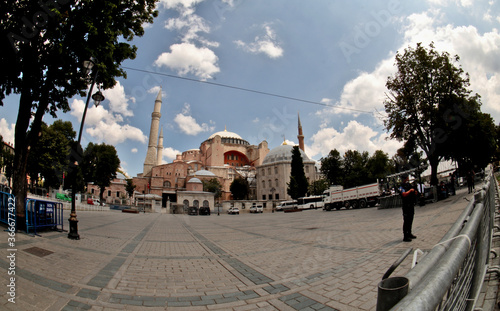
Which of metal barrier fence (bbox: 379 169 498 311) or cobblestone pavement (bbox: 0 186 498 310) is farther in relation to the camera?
cobblestone pavement (bbox: 0 186 498 310)

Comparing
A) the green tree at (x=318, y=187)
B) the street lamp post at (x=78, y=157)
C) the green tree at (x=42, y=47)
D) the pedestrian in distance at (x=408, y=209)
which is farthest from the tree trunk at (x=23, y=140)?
the green tree at (x=318, y=187)

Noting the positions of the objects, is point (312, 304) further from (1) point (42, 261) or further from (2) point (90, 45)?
(2) point (90, 45)

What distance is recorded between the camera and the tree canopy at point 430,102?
1928 cm

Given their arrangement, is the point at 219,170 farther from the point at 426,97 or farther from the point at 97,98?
the point at 97,98

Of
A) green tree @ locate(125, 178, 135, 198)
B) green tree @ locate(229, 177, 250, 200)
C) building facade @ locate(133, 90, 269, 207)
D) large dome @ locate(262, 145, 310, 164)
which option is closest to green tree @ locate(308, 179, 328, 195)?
large dome @ locate(262, 145, 310, 164)

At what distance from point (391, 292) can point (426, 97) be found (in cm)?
2465

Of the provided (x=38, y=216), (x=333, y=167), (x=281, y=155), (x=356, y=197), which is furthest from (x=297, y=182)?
(x=38, y=216)

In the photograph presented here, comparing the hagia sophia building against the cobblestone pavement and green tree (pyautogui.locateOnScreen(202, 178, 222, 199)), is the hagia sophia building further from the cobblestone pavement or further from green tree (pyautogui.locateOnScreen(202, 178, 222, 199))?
the cobblestone pavement

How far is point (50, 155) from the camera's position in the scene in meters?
31.0

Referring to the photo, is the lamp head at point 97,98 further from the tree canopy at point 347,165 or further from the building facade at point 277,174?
the building facade at point 277,174

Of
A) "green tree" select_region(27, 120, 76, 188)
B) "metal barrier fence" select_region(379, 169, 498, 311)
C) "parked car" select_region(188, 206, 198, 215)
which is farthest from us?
"parked car" select_region(188, 206, 198, 215)

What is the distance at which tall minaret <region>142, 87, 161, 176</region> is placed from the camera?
2874 inches

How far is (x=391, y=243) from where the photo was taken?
19.2ft

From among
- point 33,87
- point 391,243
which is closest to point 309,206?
point 391,243
